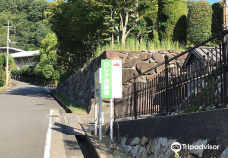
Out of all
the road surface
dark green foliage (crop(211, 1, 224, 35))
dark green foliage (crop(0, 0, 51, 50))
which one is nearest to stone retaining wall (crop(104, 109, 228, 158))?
the road surface

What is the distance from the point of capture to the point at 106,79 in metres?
7.94

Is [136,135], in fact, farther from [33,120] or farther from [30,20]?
[30,20]

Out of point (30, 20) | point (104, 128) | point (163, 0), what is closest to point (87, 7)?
point (163, 0)

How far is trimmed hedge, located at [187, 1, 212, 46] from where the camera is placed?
556 inches

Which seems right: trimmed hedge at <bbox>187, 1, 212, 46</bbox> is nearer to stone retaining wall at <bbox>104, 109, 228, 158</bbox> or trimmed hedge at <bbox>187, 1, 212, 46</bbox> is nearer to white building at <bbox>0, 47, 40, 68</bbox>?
stone retaining wall at <bbox>104, 109, 228, 158</bbox>

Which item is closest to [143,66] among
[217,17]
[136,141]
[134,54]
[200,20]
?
[134,54]

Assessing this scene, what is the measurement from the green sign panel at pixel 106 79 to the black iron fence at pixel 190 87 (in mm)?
750

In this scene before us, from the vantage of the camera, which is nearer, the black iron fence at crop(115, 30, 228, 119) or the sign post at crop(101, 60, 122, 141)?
the black iron fence at crop(115, 30, 228, 119)

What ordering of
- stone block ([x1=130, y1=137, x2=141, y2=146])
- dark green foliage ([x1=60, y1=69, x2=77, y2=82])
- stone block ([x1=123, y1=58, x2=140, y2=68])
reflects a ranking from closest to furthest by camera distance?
stone block ([x1=130, y1=137, x2=141, y2=146]) < stone block ([x1=123, y1=58, x2=140, y2=68]) < dark green foliage ([x1=60, y1=69, x2=77, y2=82])

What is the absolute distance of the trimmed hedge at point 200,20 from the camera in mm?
14117

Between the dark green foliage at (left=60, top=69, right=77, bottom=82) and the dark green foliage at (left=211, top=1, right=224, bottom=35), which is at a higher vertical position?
the dark green foliage at (left=211, top=1, right=224, bottom=35)

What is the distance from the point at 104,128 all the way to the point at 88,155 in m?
1.77

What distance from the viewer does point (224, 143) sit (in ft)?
12.2

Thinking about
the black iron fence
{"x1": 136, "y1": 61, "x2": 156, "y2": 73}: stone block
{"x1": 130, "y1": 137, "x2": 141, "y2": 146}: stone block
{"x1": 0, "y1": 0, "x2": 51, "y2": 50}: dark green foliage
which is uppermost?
{"x1": 0, "y1": 0, "x2": 51, "y2": 50}: dark green foliage
